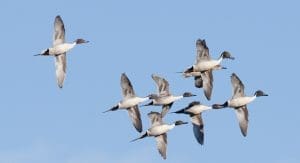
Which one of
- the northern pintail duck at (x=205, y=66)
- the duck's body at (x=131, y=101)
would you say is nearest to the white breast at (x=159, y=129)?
the duck's body at (x=131, y=101)

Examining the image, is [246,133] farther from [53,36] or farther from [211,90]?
[53,36]

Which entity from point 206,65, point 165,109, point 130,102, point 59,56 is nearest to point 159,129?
point 165,109

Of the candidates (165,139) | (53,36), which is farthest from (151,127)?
(53,36)

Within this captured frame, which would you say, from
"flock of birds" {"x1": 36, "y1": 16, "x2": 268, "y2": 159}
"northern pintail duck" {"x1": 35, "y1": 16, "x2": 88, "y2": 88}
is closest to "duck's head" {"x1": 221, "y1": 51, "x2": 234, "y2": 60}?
"flock of birds" {"x1": 36, "y1": 16, "x2": 268, "y2": 159}

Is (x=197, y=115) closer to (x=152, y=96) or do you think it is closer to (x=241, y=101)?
(x=152, y=96)

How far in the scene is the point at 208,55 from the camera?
424 ft

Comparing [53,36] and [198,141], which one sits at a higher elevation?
[53,36]

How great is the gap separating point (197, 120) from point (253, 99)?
6230 millimetres

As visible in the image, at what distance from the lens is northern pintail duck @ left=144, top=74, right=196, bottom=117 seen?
433ft

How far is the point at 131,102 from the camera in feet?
422

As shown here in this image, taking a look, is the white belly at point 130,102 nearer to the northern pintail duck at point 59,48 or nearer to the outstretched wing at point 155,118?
the outstretched wing at point 155,118

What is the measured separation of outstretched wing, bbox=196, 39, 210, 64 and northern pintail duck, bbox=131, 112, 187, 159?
6.24 metres

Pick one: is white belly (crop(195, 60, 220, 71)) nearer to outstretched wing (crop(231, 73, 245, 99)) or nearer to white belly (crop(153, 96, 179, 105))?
outstretched wing (crop(231, 73, 245, 99))

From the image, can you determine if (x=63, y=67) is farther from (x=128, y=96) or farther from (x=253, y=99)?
(x=253, y=99)
